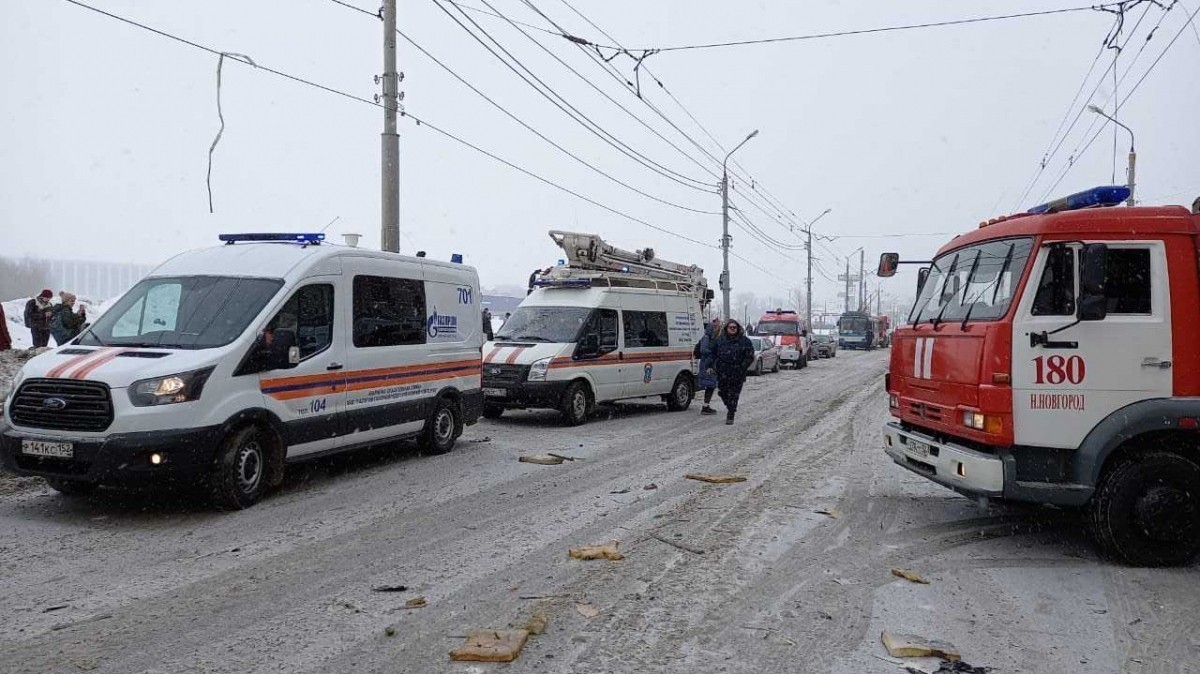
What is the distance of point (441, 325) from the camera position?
1006 cm

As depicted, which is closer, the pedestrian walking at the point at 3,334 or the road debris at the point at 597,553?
the road debris at the point at 597,553

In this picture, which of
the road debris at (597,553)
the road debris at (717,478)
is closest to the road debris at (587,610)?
the road debris at (597,553)

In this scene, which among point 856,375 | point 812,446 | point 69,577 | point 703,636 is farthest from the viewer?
point 856,375

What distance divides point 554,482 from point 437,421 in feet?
7.56

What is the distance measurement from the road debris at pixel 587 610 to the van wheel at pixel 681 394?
10719 mm

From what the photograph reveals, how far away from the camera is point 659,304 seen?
49.2ft

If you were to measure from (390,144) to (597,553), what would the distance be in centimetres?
1099

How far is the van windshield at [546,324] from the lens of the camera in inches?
517

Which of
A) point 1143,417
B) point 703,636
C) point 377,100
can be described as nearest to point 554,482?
point 703,636

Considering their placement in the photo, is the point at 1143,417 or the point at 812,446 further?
the point at 812,446

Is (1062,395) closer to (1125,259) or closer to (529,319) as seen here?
(1125,259)

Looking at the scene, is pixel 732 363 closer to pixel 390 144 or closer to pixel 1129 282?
pixel 390 144

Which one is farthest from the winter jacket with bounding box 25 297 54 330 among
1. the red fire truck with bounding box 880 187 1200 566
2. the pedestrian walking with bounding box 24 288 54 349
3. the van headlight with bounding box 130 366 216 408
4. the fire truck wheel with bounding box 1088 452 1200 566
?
the fire truck wheel with bounding box 1088 452 1200 566

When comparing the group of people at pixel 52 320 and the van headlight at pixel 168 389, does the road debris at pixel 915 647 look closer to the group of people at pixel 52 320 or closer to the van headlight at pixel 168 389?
the van headlight at pixel 168 389
